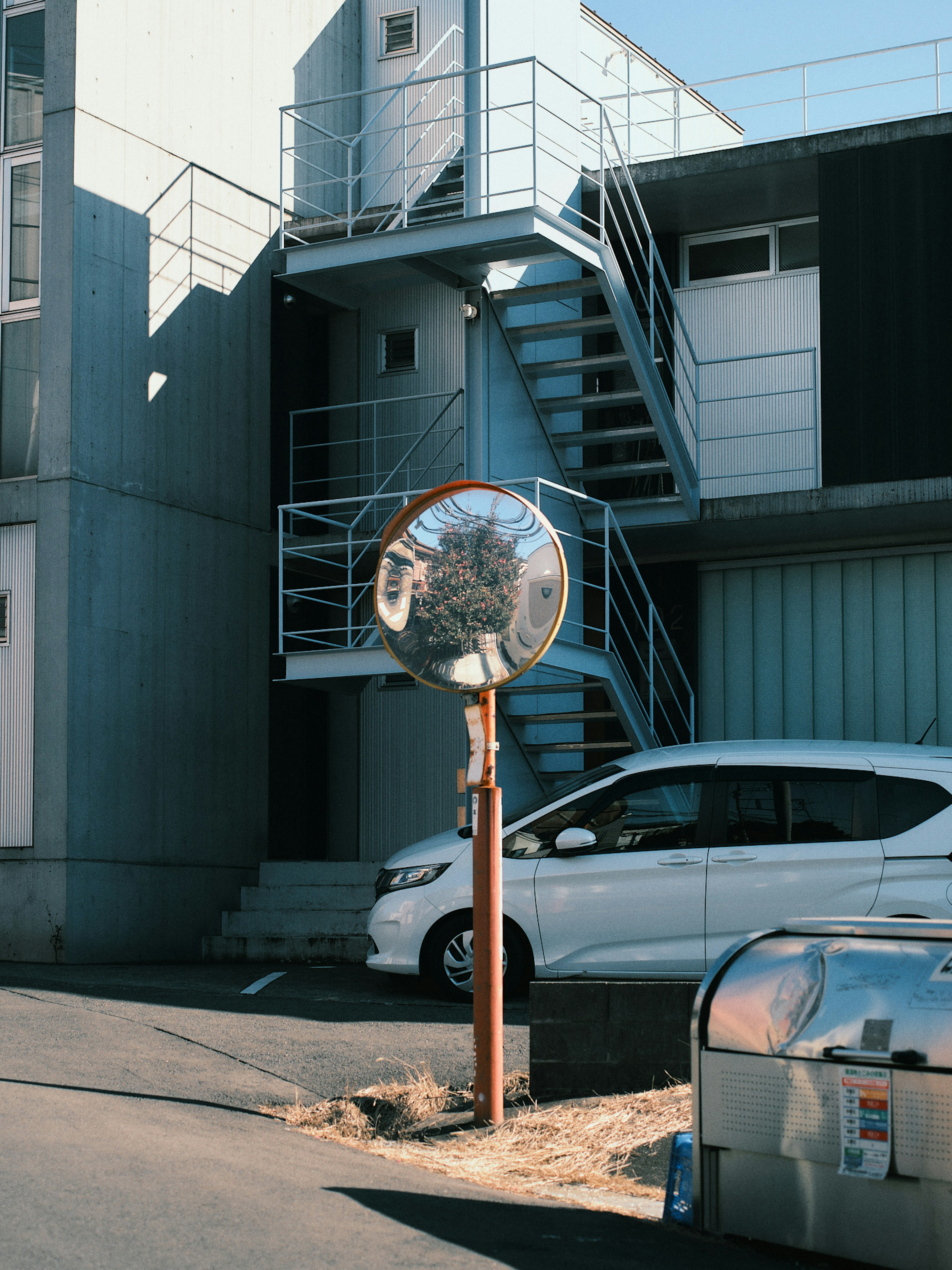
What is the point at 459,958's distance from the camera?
392 inches

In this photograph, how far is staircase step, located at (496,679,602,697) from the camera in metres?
13.2

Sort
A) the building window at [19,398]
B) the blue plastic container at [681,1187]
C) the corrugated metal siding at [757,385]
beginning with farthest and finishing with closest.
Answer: the corrugated metal siding at [757,385] → the building window at [19,398] → the blue plastic container at [681,1187]

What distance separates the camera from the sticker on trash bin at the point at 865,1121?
14.4ft

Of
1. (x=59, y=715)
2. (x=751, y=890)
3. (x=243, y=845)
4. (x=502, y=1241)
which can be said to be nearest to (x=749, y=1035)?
(x=502, y=1241)

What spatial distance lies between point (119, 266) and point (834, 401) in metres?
7.19

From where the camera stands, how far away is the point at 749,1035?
15.5 feet

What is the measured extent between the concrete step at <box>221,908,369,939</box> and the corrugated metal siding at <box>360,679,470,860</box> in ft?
6.52

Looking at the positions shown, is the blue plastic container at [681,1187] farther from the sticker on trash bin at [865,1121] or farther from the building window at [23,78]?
the building window at [23,78]

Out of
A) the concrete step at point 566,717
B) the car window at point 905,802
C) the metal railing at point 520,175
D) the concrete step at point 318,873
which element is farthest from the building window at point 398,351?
the car window at point 905,802

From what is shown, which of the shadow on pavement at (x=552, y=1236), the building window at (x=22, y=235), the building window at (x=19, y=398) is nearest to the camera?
the shadow on pavement at (x=552, y=1236)

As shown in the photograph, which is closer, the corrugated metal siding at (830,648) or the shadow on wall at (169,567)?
Answer: the shadow on wall at (169,567)

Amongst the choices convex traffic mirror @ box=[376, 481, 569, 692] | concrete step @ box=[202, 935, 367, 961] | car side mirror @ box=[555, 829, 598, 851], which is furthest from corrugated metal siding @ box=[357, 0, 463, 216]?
convex traffic mirror @ box=[376, 481, 569, 692]

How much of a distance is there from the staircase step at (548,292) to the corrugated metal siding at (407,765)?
409 centimetres

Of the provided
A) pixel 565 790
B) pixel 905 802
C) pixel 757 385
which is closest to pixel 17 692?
pixel 565 790
